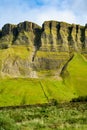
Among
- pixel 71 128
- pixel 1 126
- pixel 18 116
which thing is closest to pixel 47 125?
pixel 71 128

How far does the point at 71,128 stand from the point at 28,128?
4164 millimetres

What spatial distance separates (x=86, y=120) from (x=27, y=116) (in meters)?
11.7

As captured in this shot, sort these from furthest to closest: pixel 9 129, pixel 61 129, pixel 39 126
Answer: pixel 39 126
pixel 61 129
pixel 9 129

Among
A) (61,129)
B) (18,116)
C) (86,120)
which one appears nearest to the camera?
(61,129)

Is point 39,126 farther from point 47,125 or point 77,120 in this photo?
point 77,120

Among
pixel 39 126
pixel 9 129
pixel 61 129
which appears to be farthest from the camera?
pixel 39 126

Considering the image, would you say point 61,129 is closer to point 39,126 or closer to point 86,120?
point 39,126

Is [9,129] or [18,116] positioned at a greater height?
[9,129]

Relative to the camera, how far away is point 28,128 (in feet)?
119

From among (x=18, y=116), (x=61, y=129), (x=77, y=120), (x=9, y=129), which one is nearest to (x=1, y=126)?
(x=9, y=129)

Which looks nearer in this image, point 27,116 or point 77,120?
point 77,120

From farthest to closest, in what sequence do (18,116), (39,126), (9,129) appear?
(18,116), (39,126), (9,129)

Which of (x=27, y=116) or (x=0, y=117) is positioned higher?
(x=0, y=117)

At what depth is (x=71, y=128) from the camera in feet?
120
